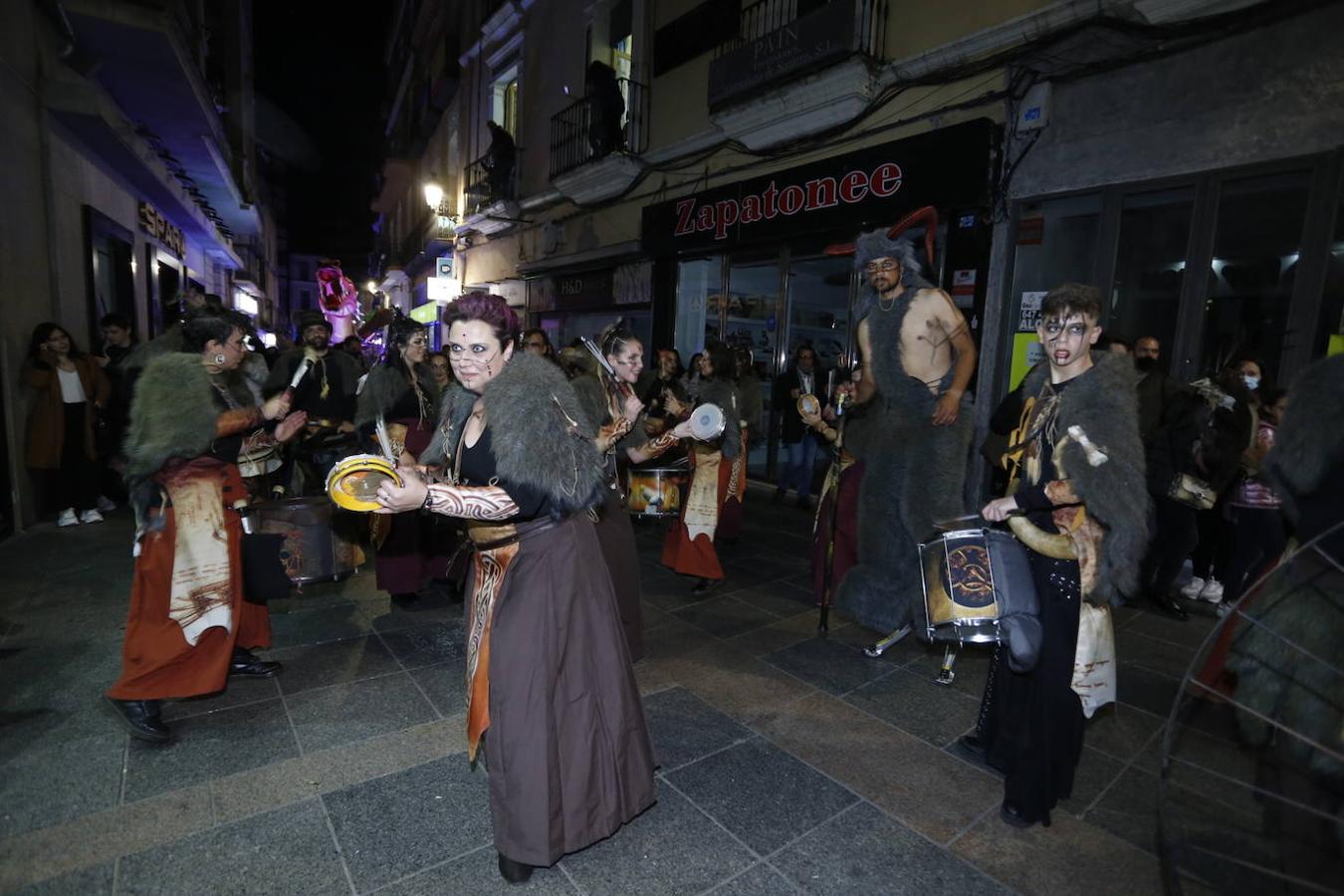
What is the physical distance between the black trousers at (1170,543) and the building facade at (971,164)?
1438 mm

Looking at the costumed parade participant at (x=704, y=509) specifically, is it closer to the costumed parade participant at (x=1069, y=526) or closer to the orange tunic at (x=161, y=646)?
the costumed parade participant at (x=1069, y=526)

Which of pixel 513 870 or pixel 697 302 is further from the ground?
pixel 697 302

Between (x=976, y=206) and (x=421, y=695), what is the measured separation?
22.0ft

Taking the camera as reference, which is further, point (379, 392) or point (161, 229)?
point (161, 229)

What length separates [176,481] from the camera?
3.05 meters

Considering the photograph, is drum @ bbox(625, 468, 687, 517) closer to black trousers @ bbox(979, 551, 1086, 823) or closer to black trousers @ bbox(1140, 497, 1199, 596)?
black trousers @ bbox(979, 551, 1086, 823)

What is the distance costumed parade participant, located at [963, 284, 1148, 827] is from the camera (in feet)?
7.68

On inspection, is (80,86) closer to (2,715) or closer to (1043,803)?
(2,715)

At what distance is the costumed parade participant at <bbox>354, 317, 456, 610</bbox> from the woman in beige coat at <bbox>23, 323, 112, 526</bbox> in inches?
155

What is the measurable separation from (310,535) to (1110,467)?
4.54 meters

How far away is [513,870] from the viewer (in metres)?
2.21

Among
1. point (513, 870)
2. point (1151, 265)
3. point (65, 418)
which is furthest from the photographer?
point (65, 418)

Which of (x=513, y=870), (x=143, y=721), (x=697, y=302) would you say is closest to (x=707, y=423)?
(x=513, y=870)

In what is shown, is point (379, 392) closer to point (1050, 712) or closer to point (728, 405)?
point (728, 405)
